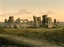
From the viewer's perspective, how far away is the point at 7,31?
8211mm

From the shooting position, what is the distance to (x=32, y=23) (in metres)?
8.17

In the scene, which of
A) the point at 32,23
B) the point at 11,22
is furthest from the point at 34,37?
the point at 11,22

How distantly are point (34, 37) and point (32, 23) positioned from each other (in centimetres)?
46

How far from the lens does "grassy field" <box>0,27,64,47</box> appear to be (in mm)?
8148

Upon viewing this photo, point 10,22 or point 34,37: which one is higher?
point 10,22

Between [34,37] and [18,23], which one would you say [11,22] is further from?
[34,37]

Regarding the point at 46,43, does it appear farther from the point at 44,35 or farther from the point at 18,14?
the point at 18,14

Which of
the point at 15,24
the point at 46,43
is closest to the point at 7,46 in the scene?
the point at 15,24

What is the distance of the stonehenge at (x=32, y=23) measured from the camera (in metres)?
8.12

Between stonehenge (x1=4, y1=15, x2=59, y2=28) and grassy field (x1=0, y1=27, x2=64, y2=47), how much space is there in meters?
0.13

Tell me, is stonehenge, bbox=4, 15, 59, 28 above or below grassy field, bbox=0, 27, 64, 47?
above

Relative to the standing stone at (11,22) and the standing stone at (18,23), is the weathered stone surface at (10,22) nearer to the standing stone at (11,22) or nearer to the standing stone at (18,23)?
the standing stone at (11,22)

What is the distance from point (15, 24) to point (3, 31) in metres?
0.47

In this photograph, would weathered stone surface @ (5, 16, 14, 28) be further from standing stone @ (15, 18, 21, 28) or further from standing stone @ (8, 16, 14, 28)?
standing stone @ (15, 18, 21, 28)
